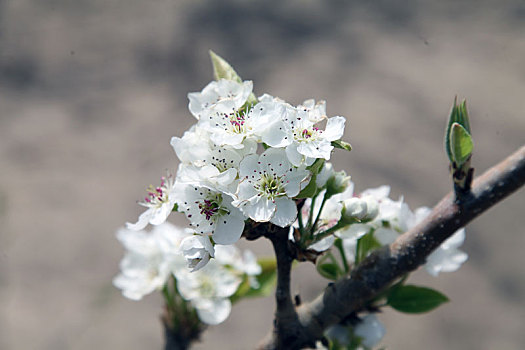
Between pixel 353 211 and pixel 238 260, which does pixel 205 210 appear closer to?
pixel 353 211

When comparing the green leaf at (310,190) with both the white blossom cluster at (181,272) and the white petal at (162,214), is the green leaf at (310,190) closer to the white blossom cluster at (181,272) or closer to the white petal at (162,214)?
the white petal at (162,214)

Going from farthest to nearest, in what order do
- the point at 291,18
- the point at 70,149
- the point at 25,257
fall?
1. the point at 291,18
2. the point at 70,149
3. the point at 25,257

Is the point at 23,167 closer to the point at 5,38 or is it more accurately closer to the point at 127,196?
the point at 127,196

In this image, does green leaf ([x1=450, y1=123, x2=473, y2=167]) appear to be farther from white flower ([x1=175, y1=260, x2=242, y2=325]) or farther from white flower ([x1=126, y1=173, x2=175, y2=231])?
white flower ([x1=175, y1=260, x2=242, y2=325])

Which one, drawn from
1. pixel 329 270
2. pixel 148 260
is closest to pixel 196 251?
pixel 329 270

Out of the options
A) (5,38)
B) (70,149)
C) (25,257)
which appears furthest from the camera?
(5,38)

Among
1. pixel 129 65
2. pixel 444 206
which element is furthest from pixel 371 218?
pixel 129 65

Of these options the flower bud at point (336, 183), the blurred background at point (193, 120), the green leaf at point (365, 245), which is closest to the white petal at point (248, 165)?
the flower bud at point (336, 183)
